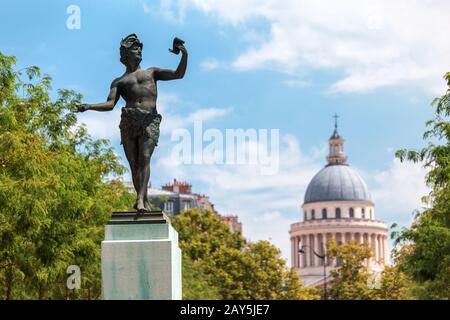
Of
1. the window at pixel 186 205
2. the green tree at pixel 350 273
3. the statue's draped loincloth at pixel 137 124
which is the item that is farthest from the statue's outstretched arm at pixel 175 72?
the window at pixel 186 205

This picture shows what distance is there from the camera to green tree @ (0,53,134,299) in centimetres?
2612

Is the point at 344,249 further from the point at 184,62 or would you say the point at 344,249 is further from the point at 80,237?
the point at 184,62

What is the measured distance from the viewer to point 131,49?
18.6 m

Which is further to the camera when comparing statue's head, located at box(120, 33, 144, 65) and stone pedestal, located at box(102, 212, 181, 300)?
statue's head, located at box(120, 33, 144, 65)

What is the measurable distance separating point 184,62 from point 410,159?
1384 cm

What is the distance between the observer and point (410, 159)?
3077 cm

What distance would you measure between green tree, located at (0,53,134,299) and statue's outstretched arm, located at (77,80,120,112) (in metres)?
7.47

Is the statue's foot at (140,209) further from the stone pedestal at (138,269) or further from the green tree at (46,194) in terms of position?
the green tree at (46,194)

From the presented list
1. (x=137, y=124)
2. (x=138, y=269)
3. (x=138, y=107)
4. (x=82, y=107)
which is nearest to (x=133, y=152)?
(x=137, y=124)

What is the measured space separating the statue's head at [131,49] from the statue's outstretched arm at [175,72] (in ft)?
1.46

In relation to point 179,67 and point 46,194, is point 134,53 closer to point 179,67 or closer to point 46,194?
point 179,67

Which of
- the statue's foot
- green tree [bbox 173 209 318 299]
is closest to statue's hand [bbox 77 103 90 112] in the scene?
the statue's foot

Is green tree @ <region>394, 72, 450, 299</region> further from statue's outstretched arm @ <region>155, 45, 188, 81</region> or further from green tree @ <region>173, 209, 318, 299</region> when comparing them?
green tree @ <region>173, 209, 318, 299</region>

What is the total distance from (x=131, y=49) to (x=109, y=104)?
→ 112 cm
